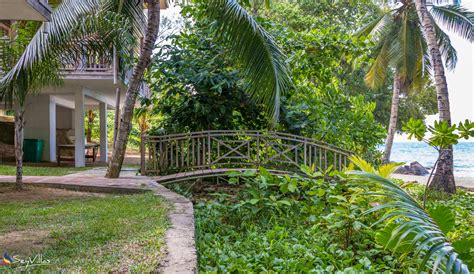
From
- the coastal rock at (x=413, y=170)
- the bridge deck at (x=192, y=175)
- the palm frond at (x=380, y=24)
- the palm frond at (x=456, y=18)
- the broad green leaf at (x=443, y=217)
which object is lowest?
the coastal rock at (x=413, y=170)

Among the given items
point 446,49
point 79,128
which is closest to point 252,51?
point 79,128

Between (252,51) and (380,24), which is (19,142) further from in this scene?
(380,24)

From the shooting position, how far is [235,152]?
687 centimetres

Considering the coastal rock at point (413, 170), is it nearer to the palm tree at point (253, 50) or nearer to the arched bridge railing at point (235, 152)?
the arched bridge railing at point (235, 152)

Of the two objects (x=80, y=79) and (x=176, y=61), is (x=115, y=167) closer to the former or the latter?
(x=176, y=61)

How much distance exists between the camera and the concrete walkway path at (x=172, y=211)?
239cm

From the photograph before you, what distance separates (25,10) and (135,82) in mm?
2480

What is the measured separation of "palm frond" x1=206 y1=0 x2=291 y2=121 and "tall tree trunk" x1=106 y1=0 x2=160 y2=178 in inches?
58.0

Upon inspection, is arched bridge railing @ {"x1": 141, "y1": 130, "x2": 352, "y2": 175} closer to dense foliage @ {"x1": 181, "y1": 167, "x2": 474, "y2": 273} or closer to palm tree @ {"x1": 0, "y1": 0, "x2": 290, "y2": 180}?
palm tree @ {"x1": 0, "y1": 0, "x2": 290, "y2": 180}

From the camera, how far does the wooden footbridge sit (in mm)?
6645

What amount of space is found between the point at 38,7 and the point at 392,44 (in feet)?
40.3

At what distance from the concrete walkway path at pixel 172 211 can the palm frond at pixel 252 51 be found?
6.20 feet

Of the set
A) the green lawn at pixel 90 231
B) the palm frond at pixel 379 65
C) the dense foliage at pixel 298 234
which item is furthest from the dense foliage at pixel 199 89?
the palm frond at pixel 379 65

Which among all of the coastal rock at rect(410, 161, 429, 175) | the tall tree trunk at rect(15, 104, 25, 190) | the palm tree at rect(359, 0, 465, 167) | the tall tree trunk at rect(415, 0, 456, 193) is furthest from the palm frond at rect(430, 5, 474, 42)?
the tall tree trunk at rect(15, 104, 25, 190)
